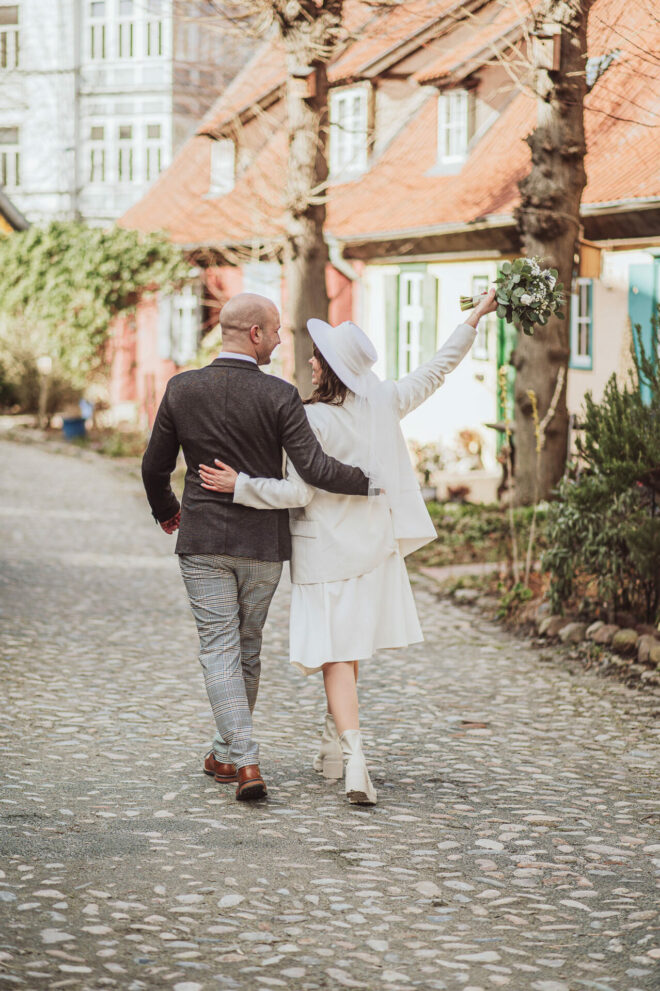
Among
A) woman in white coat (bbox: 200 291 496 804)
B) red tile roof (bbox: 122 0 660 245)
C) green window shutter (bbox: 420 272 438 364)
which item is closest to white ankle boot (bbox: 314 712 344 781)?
woman in white coat (bbox: 200 291 496 804)

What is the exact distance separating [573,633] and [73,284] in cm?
2049

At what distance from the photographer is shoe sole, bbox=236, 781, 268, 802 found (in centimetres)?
520

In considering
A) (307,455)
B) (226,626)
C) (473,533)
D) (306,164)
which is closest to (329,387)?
(307,455)

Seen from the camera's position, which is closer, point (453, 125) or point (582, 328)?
point (582, 328)

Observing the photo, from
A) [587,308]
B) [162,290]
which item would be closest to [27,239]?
[162,290]

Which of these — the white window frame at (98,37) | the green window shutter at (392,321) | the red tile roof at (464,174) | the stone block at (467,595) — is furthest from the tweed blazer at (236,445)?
the white window frame at (98,37)

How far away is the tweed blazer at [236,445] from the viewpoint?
516cm

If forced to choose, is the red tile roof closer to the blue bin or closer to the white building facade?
the blue bin

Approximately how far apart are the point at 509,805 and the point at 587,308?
37.1 ft

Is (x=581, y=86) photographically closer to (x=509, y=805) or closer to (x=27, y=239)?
(x=509, y=805)

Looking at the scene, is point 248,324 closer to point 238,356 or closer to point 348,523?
point 238,356

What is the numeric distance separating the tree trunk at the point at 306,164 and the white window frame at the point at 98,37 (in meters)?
24.5

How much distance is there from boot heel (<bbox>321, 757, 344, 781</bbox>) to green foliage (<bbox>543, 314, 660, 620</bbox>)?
9.62 ft

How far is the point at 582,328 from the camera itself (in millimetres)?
16062
